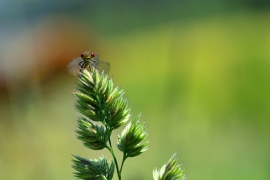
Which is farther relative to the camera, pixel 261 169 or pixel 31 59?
pixel 31 59

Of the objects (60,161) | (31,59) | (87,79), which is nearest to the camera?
(87,79)

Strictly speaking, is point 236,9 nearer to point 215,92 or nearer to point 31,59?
point 215,92

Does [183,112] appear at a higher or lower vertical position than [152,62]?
lower

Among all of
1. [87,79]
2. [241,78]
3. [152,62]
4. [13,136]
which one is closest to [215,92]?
[241,78]

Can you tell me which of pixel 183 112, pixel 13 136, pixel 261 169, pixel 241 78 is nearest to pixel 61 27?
pixel 13 136

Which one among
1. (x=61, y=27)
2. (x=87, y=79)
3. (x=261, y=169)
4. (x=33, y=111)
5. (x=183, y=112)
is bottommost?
(x=261, y=169)

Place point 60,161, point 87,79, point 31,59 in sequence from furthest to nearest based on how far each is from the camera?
point 31,59 → point 60,161 → point 87,79
